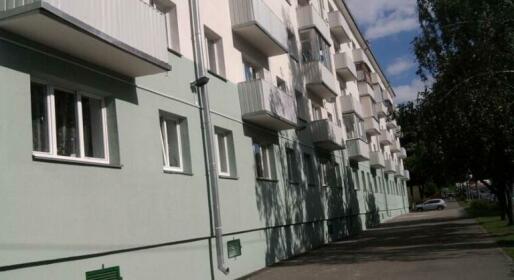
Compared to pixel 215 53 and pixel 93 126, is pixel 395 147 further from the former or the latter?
pixel 93 126

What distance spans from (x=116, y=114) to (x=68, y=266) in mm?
2860

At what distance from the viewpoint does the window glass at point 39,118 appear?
7957 millimetres

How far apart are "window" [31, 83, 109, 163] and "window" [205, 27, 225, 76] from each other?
543 cm

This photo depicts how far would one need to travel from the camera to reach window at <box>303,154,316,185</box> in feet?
70.0

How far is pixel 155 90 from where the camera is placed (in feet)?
36.3

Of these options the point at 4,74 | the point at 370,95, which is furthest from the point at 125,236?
the point at 370,95

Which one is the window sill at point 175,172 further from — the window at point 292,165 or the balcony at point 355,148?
the balcony at point 355,148

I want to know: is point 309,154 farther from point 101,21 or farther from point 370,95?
point 370,95

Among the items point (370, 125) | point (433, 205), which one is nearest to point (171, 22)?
point (370, 125)

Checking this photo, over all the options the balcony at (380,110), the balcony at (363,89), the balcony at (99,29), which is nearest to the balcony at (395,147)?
the balcony at (380,110)

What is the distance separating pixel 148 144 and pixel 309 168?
→ 12.3 metres

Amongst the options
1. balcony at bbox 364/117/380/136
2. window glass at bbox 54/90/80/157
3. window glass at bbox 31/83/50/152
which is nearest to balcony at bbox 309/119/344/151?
window glass at bbox 54/90/80/157

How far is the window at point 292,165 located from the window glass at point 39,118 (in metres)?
11.6

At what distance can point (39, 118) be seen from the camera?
811 cm
